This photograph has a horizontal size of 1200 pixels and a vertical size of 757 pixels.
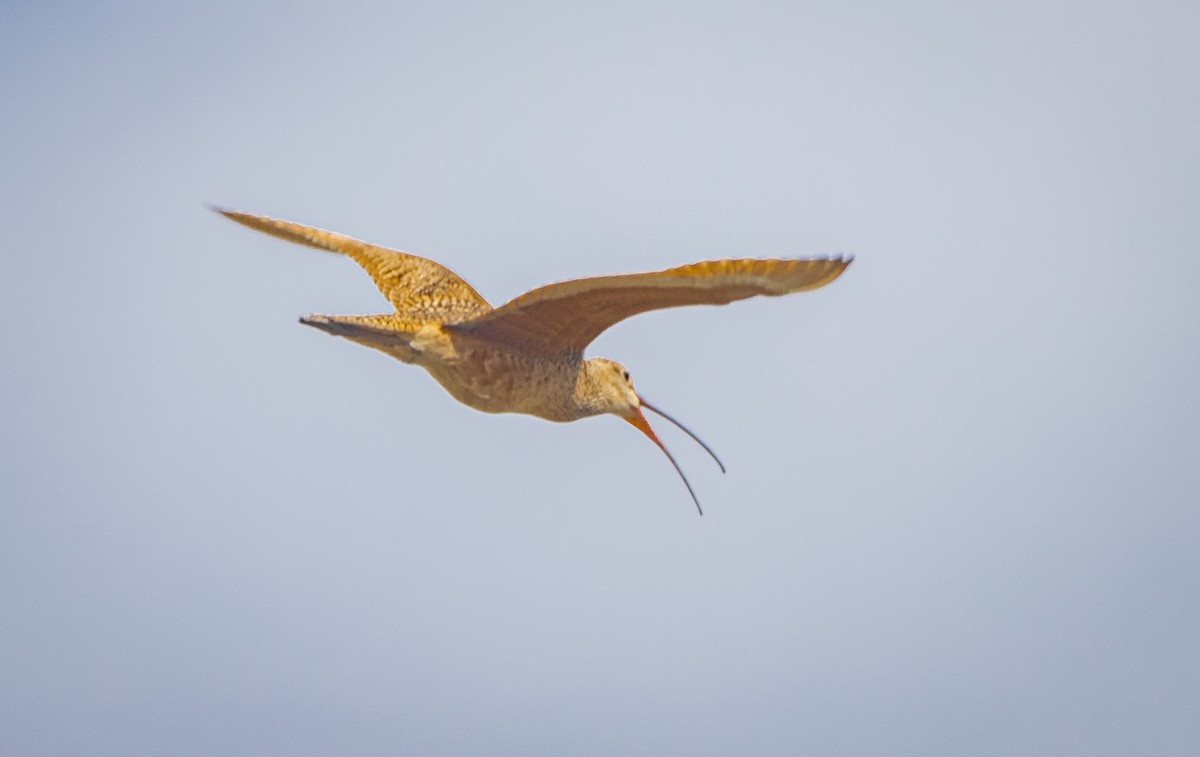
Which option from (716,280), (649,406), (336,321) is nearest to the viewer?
(716,280)

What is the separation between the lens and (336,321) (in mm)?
13078

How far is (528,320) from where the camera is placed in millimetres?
13484

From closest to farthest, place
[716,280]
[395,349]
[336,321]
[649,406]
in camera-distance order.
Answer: [716,280]
[336,321]
[395,349]
[649,406]

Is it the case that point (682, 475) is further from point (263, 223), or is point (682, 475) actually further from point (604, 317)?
point (263, 223)

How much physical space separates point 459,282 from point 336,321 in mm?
1930

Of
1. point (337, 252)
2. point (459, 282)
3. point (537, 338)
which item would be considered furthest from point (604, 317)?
→ point (337, 252)

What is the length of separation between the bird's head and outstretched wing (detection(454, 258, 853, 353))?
1.65 ft

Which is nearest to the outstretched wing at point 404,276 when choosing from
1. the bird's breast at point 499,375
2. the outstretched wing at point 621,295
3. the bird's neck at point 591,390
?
the bird's breast at point 499,375

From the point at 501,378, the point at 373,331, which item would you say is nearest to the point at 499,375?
the point at 501,378

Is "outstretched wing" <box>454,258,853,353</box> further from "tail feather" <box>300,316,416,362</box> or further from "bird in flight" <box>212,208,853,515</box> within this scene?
"tail feather" <box>300,316,416,362</box>

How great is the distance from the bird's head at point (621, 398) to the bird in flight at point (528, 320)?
12 mm

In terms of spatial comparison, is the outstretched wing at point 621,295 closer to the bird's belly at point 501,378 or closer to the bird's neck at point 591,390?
the bird's belly at point 501,378

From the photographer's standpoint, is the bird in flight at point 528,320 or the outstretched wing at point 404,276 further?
the outstretched wing at point 404,276

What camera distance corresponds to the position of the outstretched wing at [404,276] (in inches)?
566
